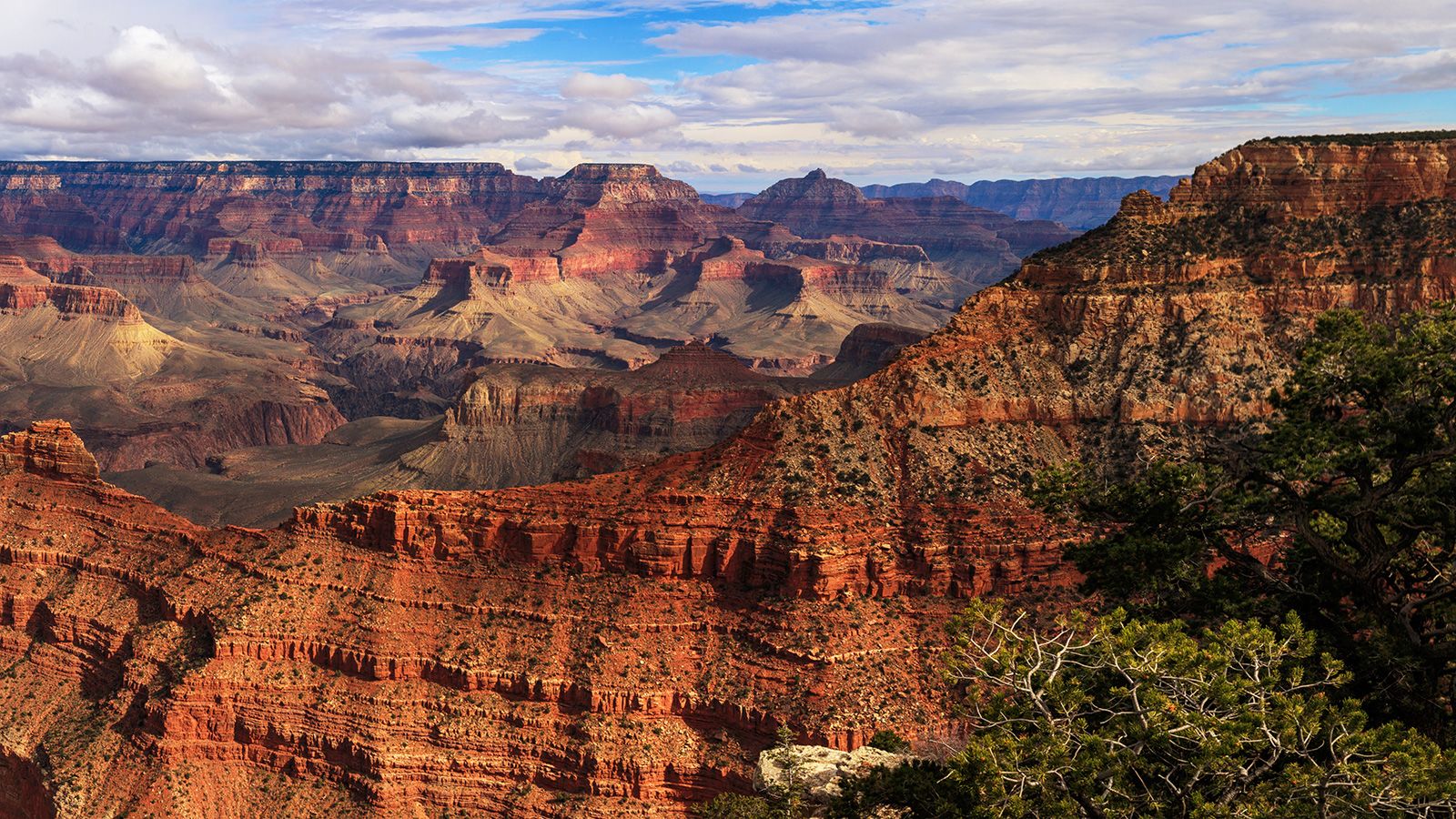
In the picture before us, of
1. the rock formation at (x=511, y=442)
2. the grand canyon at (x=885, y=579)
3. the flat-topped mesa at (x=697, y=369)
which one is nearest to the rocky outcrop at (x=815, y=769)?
the grand canyon at (x=885, y=579)

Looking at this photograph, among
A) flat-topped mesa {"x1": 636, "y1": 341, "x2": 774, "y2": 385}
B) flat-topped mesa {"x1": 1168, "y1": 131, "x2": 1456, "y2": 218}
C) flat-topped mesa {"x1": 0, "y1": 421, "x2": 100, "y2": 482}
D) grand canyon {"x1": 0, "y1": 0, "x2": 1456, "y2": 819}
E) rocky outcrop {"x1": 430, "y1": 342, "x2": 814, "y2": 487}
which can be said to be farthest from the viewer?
flat-topped mesa {"x1": 636, "y1": 341, "x2": 774, "y2": 385}

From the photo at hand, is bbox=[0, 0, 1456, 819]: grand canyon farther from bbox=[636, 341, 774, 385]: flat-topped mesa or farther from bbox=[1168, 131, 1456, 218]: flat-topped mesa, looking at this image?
bbox=[636, 341, 774, 385]: flat-topped mesa

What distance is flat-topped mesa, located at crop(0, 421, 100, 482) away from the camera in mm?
85688

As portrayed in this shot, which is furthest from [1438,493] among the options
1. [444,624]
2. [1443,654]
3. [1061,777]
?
[444,624]

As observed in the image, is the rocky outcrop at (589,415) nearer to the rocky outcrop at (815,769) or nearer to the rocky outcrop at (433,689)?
the rocky outcrop at (433,689)

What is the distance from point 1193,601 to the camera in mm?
41438

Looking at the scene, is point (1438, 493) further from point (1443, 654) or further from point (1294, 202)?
point (1294, 202)

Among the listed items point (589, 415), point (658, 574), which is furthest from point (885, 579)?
point (589, 415)

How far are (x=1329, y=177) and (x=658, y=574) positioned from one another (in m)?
55.1

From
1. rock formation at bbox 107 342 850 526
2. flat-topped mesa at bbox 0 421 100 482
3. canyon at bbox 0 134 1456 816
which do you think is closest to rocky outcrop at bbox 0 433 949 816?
canyon at bbox 0 134 1456 816

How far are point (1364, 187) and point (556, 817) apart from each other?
2676 inches

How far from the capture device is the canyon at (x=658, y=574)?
6481 centimetres

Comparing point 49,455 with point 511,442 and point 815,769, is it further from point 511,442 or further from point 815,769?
point 511,442

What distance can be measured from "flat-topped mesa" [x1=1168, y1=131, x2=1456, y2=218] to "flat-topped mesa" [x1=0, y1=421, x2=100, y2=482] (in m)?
77.7
